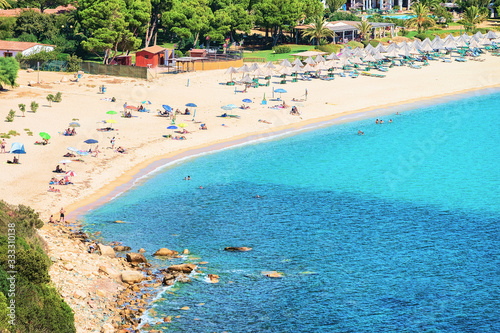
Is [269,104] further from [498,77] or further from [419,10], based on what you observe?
[419,10]

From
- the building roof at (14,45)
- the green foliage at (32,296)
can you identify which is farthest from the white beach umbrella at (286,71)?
the green foliage at (32,296)

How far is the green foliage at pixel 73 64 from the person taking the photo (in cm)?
9144

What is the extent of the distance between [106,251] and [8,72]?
1782 inches

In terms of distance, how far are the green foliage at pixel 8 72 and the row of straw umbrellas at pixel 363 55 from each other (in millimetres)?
27757

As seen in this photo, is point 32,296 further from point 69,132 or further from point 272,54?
point 272,54

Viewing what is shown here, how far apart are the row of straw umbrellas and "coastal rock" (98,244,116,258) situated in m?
49.5

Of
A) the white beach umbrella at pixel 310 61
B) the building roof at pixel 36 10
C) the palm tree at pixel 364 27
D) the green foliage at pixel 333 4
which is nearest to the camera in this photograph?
the white beach umbrella at pixel 310 61

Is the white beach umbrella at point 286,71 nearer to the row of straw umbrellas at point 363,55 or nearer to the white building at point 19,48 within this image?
the row of straw umbrellas at point 363,55

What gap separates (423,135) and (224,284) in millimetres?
44889

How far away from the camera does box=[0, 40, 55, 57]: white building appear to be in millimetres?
93875

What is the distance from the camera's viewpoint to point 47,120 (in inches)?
2657

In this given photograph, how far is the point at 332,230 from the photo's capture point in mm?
45094

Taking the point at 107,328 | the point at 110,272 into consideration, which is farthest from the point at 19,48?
the point at 107,328

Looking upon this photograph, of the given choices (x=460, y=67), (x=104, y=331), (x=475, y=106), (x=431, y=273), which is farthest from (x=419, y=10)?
(x=104, y=331)
